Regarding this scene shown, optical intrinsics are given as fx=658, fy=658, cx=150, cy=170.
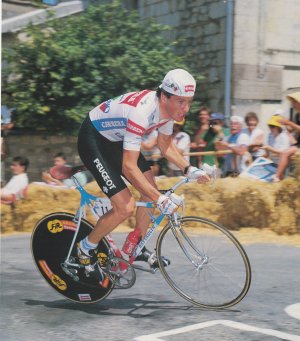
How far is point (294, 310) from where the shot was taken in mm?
4766

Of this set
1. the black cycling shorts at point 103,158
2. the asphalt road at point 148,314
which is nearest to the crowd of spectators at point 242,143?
the asphalt road at point 148,314

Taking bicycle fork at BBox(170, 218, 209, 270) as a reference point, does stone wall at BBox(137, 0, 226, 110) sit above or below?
above

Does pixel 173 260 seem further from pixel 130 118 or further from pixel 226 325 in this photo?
pixel 130 118

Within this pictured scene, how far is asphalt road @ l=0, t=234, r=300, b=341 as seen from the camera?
4.29 metres

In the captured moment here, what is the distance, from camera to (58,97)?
13633mm

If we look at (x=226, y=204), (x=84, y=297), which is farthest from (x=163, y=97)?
(x=226, y=204)

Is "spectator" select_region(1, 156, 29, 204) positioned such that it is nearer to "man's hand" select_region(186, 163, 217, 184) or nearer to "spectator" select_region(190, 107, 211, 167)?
"spectator" select_region(190, 107, 211, 167)

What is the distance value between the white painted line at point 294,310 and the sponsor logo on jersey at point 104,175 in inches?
61.0

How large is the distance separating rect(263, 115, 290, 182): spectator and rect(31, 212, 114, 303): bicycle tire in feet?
13.8

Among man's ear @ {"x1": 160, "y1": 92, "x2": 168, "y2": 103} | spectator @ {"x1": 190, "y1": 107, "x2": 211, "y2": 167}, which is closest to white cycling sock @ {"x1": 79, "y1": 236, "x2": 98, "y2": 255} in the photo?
man's ear @ {"x1": 160, "y1": 92, "x2": 168, "y2": 103}

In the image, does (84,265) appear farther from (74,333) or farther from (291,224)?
(291,224)

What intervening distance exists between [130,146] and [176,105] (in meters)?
0.44

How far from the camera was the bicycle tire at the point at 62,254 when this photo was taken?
5117mm

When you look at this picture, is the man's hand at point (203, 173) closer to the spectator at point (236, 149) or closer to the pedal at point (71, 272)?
the pedal at point (71, 272)
